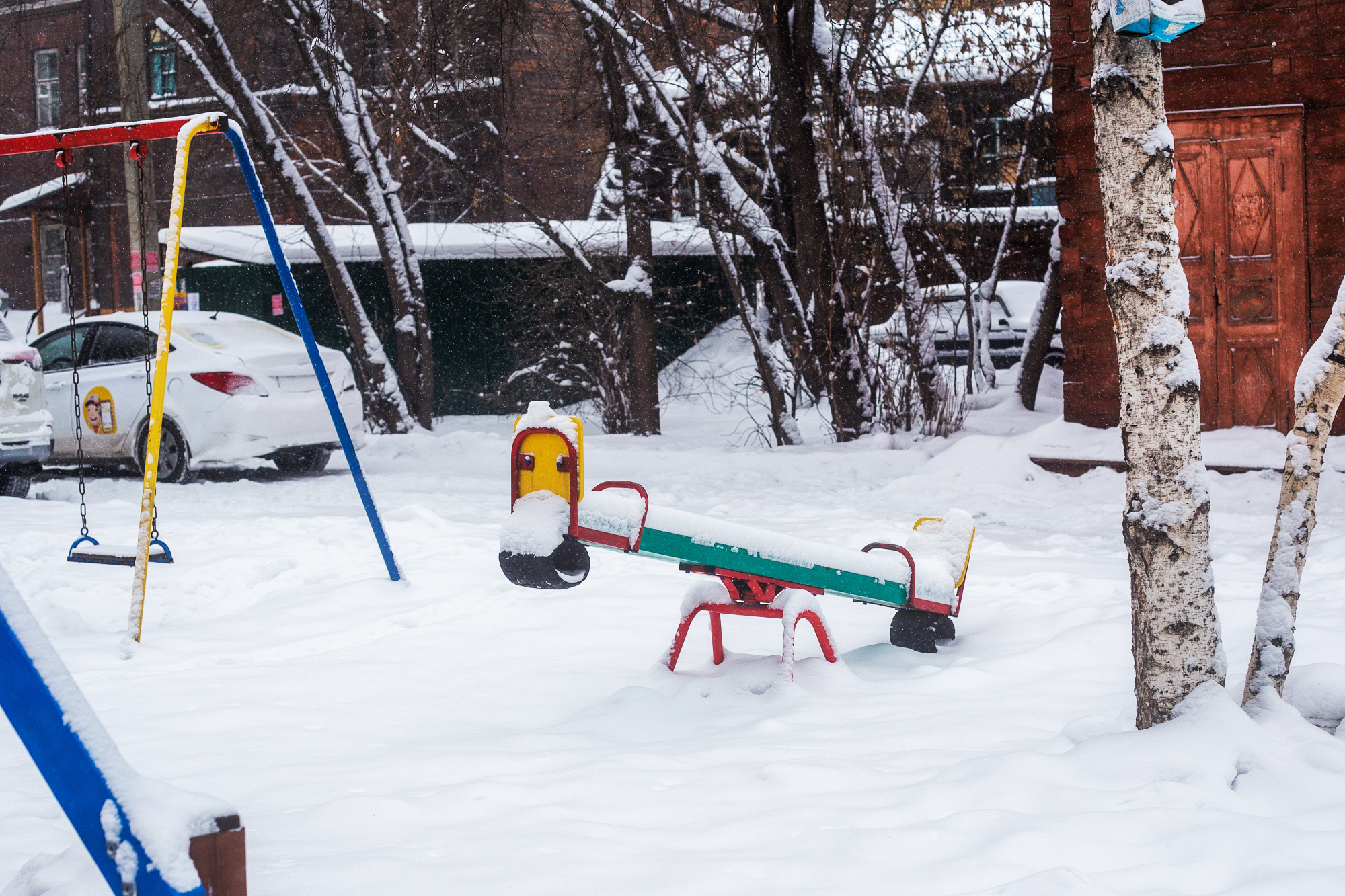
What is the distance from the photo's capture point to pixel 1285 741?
295 cm

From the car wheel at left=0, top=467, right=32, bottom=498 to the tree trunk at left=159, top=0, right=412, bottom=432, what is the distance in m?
4.75

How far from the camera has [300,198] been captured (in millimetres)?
13141

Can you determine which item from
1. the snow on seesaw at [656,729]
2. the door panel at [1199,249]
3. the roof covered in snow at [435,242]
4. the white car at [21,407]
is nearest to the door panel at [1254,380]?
the door panel at [1199,249]

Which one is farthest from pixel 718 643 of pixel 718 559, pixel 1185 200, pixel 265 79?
pixel 265 79

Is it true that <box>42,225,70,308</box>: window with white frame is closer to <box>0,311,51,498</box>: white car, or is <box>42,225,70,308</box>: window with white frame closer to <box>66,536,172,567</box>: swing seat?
<box>0,311,51,498</box>: white car

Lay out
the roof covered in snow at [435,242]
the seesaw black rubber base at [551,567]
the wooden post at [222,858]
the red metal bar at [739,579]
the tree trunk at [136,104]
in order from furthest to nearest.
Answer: the roof covered in snow at [435,242] → the tree trunk at [136,104] → the red metal bar at [739,579] → the seesaw black rubber base at [551,567] → the wooden post at [222,858]

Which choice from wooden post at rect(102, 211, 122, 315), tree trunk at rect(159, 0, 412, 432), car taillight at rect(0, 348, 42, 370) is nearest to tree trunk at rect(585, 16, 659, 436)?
tree trunk at rect(159, 0, 412, 432)

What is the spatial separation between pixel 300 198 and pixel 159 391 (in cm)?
901

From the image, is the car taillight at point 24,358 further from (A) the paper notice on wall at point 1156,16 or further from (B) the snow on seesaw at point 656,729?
(A) the paper notice on wall at point 1156,16

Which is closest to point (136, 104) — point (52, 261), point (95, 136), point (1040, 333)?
point (95, 136)

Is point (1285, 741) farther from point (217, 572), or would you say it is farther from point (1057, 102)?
point (1057, 102)

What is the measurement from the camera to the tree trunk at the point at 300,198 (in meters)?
11.8

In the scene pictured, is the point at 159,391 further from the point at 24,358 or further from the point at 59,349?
the point at 59,349

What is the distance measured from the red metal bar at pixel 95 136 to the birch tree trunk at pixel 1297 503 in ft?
14.5
